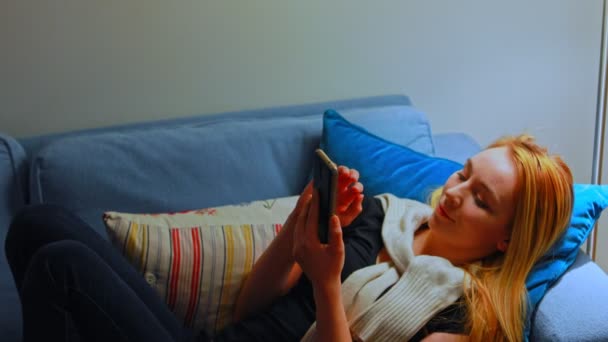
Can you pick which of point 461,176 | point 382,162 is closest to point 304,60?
point 382,162

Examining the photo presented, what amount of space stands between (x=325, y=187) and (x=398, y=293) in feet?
1.03

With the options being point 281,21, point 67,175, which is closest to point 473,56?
point 281,21

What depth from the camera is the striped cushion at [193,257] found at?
52.5 inches

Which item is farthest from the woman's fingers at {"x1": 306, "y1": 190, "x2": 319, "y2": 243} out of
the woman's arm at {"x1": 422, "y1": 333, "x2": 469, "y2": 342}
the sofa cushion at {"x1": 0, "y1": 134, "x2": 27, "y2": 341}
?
the sofa cushion at {"x1": 0, "y1": 134, "x2": 27, "y2": 341}

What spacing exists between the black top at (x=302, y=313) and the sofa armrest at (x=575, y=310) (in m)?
0.16

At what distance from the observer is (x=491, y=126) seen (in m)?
2.17

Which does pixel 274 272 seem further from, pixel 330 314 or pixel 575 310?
pixel 575 310

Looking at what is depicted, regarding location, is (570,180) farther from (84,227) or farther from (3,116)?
(3,116)

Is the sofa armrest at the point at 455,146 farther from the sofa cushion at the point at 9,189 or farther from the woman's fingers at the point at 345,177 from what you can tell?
the sofa cushion at the point at 9,189

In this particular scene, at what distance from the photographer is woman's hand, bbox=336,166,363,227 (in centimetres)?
Result: 116

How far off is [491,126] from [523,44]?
0.93 ft

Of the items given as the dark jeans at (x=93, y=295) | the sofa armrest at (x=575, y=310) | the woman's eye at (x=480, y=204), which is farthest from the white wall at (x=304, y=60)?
the sofa armrest at (x=575, y=310)

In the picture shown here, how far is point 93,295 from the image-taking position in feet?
3.57

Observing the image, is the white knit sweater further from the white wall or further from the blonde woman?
the white wall
